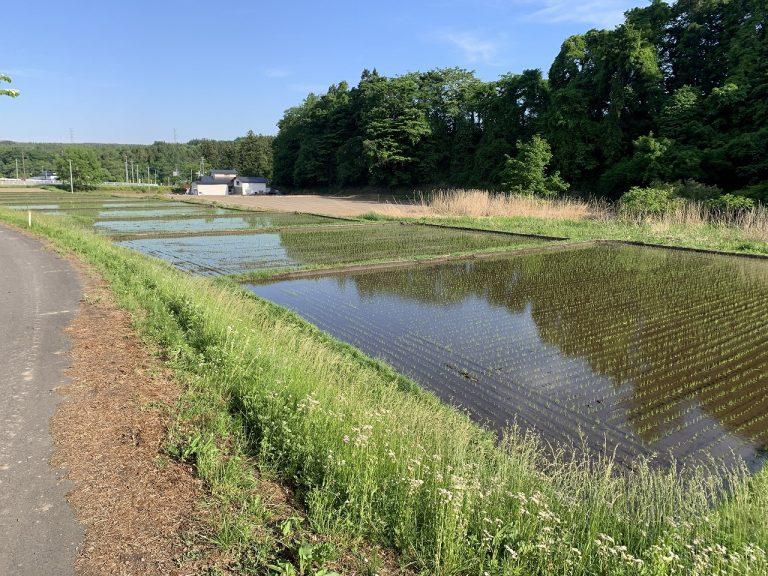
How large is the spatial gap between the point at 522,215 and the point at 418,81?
3129cm

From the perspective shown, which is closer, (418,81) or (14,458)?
(14,458)

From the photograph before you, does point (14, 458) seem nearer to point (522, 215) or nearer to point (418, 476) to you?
point (418, 476)

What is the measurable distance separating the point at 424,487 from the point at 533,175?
103 ft

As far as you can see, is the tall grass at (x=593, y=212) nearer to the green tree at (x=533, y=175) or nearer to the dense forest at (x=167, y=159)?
the green tree at (x=533, y=175)

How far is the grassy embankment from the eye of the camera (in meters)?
2.70

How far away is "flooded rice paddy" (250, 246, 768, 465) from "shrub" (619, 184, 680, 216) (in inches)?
355

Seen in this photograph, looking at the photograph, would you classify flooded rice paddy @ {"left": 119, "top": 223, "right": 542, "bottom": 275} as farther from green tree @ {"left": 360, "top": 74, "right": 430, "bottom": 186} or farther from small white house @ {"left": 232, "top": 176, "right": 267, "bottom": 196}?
small white house @ {"left": 232, "top": 176, "right": 267, "bottom": 196}

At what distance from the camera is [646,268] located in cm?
1449

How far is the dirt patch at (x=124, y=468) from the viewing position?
276 cm

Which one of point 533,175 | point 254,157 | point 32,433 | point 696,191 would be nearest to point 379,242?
point 696,191

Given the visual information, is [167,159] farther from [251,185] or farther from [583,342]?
[583,342]

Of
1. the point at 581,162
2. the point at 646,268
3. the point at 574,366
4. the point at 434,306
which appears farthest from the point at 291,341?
the point at 581,162

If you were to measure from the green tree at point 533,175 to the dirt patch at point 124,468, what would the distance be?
29433 mm

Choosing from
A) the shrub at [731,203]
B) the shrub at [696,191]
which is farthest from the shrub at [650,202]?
the shrub at [731,203]
